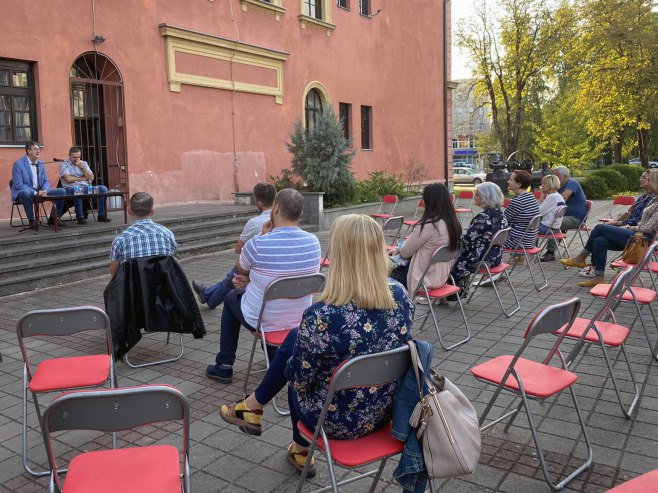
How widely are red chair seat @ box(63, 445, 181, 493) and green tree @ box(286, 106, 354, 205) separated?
11.5 metres

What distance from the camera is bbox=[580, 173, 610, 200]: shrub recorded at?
70.5ft

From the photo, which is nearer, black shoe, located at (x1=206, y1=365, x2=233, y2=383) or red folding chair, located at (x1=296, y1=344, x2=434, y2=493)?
red folding chair, located at (x1=296, y1=344, x2=434, y2=493)

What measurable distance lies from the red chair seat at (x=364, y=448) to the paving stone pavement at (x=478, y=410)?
610mm

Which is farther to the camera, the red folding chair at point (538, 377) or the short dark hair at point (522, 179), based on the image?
the short dark hair at point (522, 179)

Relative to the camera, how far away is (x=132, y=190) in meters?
12.8

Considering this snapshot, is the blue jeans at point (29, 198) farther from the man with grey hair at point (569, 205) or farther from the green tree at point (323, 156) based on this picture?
the man with grey hair at point (569, 205)

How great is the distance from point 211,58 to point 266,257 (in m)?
11.4

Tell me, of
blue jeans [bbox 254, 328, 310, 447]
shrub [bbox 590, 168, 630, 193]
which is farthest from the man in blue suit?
shrub [bbox 590, 168, 630, 193]

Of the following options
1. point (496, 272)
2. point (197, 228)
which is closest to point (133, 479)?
point (496, 272)

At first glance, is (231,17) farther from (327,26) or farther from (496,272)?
(496,272)

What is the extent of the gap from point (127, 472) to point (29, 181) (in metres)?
8.35

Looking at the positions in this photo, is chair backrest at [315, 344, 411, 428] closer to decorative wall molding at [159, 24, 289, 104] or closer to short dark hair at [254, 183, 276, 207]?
short dark hair at [254, 183, 276, 207]

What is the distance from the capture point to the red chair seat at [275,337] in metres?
3.88

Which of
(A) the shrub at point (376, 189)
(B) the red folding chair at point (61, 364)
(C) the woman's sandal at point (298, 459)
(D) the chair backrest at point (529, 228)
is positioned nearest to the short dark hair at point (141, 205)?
(B) the red folding chair at point (61, 364)
